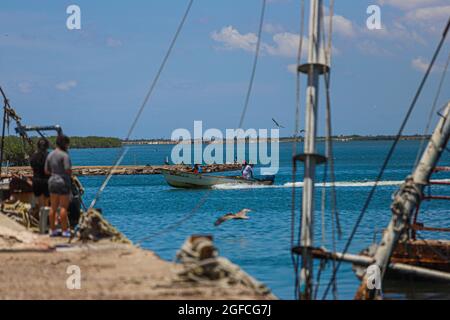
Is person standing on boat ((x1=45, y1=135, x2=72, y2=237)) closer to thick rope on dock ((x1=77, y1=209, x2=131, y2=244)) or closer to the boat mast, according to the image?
thick rope on dock ((x1=77, y1=209, x2=131, y2=244))

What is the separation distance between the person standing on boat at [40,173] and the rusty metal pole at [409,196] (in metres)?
7.22

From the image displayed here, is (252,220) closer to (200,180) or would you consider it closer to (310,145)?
(200,180)

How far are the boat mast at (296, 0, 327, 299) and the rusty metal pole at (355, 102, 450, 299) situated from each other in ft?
5.57

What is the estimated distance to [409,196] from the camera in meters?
12.9

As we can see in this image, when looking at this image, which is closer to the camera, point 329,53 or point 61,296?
point 61,296

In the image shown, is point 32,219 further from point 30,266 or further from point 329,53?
point 329,53

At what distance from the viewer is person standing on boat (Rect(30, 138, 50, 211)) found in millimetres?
15445

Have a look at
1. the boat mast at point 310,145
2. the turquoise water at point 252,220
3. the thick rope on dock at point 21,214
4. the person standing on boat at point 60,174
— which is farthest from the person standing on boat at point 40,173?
the boat mast at point 310,145

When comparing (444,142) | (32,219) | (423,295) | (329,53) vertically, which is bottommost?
(423,295)
